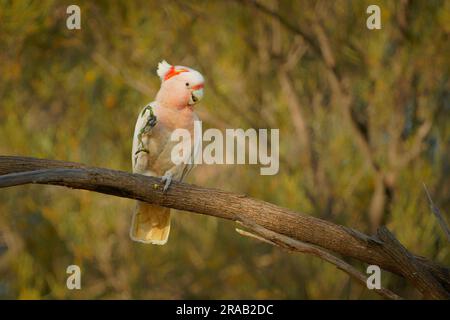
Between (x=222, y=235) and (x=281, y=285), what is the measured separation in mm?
590

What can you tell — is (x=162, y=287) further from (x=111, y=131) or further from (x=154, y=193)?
(x=154, y=193)

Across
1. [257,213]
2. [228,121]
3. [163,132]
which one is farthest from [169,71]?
[228,121]

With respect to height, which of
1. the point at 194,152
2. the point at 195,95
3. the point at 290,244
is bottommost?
the point at 290,244

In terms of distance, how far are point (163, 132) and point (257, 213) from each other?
2.05ft

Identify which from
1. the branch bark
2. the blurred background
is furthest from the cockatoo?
the blurred background

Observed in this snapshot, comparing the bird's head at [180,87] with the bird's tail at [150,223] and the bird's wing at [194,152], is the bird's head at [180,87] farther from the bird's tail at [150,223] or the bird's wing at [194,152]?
the bird's tail at [150,223]

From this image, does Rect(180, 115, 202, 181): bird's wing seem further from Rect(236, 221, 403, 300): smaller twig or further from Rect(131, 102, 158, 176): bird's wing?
Rect(236, 221, 403, 300): smaller twig

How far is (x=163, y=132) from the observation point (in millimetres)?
2539

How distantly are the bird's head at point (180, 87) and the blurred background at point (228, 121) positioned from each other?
1.61 m

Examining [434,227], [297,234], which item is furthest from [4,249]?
[297,234]

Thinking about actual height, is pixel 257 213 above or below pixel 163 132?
below

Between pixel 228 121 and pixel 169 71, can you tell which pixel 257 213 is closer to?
pixel 169 71

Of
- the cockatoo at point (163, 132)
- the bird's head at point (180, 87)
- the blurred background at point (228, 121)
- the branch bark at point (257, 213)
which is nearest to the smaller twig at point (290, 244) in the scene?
the branch bark at point (257, 213)

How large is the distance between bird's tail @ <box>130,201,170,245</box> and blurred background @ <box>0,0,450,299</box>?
57.0 inches
